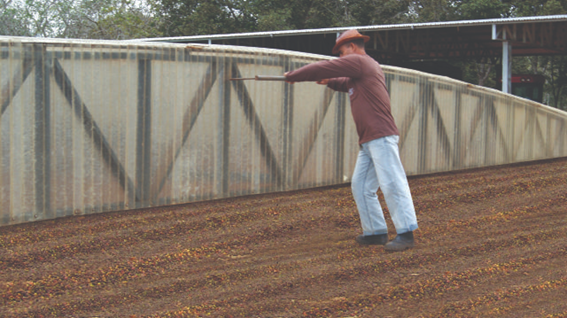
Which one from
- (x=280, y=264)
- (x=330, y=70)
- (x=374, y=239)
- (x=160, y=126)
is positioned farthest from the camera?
(x=160, y=126)

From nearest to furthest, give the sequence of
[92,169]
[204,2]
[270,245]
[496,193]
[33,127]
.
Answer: [270,245]
[33,127]
[92,169]
[496,193]
[204,2]

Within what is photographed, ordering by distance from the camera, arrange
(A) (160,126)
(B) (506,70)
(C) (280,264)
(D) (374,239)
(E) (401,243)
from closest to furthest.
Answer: (C) (280,264) → (E) (401,243) → (D) (374,239) → (A) (160,126) → (B) (506,70)

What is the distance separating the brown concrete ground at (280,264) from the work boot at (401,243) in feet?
0.27

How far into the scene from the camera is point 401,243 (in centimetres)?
503

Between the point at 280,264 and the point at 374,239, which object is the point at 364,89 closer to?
the point at 374,239

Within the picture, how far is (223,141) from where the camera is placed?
7242 millimetres

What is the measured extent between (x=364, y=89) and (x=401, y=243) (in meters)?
1.43

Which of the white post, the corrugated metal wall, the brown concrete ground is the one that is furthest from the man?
the white post

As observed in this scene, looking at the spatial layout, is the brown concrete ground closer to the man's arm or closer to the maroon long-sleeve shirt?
the maroon long-sleeve shirt

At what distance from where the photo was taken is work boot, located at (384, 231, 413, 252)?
5000 mm

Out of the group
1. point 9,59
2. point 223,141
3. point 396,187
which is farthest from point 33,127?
point 396,187

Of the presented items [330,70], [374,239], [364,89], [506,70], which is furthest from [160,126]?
[506,70]

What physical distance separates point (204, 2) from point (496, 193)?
2847 cm

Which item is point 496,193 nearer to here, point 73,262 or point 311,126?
point 311,126
